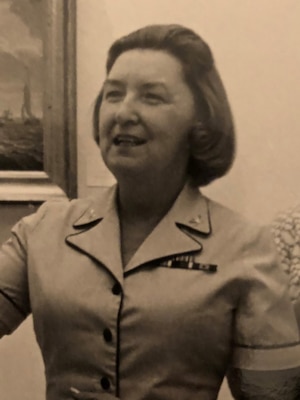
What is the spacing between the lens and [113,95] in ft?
2.22

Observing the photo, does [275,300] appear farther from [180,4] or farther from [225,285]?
[180,4]

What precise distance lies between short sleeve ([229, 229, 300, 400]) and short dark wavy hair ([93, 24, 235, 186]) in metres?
0.11

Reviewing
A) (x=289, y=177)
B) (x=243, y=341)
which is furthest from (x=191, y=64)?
(x=243, y=341)

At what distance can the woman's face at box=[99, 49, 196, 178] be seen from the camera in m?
0.65

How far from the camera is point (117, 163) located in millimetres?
657

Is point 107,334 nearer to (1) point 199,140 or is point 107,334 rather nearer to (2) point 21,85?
(1) point 199,140

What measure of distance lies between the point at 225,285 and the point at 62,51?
356 mm

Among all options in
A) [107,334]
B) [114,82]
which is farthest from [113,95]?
[107,334]

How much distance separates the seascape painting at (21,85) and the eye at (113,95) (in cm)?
14

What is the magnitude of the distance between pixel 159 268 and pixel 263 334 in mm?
122

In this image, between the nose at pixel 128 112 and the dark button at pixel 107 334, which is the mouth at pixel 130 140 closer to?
the nose at pixel 128 112

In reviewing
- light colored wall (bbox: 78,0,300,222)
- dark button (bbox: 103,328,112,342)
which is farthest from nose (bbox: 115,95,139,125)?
dark button (bbox: 103,328,112,342)

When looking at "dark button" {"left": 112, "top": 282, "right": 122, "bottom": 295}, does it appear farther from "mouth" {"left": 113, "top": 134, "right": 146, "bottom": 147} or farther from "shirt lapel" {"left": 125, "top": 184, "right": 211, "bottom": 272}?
"mouth" {"left": 113, "top": 134, "right": 146, "bottom": 147}

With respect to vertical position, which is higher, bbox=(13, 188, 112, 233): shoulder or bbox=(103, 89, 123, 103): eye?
bbox=(103, 89, 123, 103): eye
